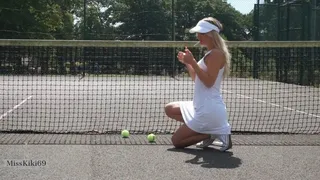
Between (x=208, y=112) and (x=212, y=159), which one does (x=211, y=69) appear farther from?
(x=212, y=159)

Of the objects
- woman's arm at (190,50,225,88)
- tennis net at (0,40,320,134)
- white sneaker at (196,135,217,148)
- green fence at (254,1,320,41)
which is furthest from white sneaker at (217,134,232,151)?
Result: green fence at (254,1,320,41)

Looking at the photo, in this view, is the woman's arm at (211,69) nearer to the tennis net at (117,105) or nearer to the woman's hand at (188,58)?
the woman's hand at (188,58)

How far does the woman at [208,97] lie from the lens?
18.2 feet

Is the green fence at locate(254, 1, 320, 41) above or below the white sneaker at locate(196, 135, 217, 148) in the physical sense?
above

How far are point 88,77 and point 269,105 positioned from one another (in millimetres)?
11225

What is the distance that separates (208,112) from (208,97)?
0.58 feet

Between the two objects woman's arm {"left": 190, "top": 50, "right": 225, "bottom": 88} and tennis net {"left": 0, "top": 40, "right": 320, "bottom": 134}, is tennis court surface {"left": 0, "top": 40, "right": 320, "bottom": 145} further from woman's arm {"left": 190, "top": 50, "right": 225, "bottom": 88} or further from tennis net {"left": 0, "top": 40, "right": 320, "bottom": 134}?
woman's arm {"left": 190, "top": 50, "right": 225, "bottom": 88}

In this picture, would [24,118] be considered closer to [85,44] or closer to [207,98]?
[85,44]

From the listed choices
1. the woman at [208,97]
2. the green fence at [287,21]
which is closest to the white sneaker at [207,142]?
the woman at [208,97]

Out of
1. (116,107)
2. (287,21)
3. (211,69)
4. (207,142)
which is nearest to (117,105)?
(116,107)

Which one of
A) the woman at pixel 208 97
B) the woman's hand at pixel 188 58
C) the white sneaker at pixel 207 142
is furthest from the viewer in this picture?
the white sneaker at pixel 207 142

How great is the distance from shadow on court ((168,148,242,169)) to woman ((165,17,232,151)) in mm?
97

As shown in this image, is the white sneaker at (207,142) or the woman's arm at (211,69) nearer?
the woman's arm at (211,69)

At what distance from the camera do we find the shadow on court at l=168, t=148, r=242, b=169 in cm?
491
